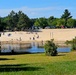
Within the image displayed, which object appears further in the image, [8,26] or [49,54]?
[8,26]

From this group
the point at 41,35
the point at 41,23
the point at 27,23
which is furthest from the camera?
the point at 41,23

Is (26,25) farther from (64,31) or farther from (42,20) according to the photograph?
(64,31)

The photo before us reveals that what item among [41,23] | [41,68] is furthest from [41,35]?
[41,68]

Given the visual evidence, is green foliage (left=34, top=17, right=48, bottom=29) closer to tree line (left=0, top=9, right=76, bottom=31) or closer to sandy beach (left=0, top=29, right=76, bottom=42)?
tree line (left=0, top=9, right=76, bottom=31)

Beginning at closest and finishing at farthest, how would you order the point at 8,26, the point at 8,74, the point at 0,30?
the point at 8,74 → the point at 0,30 → the point at 8,26

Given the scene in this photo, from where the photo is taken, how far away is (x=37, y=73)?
1234 cm

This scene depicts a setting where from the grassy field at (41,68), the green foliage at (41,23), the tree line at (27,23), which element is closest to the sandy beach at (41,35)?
the tree line at (27,23)

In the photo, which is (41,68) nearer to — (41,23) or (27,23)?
(27,23)

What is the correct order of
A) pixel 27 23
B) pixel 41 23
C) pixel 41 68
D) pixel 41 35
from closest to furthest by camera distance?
pixel 41 68
pixel 41 35
pixel 27 23
pixel 41 23

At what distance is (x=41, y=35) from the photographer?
111 meters

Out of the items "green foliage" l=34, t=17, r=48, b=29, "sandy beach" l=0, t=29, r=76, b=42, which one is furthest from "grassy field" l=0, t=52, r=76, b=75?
"green foliage" l=34, t=17, r=48, b=29

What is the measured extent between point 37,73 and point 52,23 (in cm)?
13287

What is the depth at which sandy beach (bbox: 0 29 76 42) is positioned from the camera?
108m

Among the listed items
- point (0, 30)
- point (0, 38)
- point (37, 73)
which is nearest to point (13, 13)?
point (0, 30)
